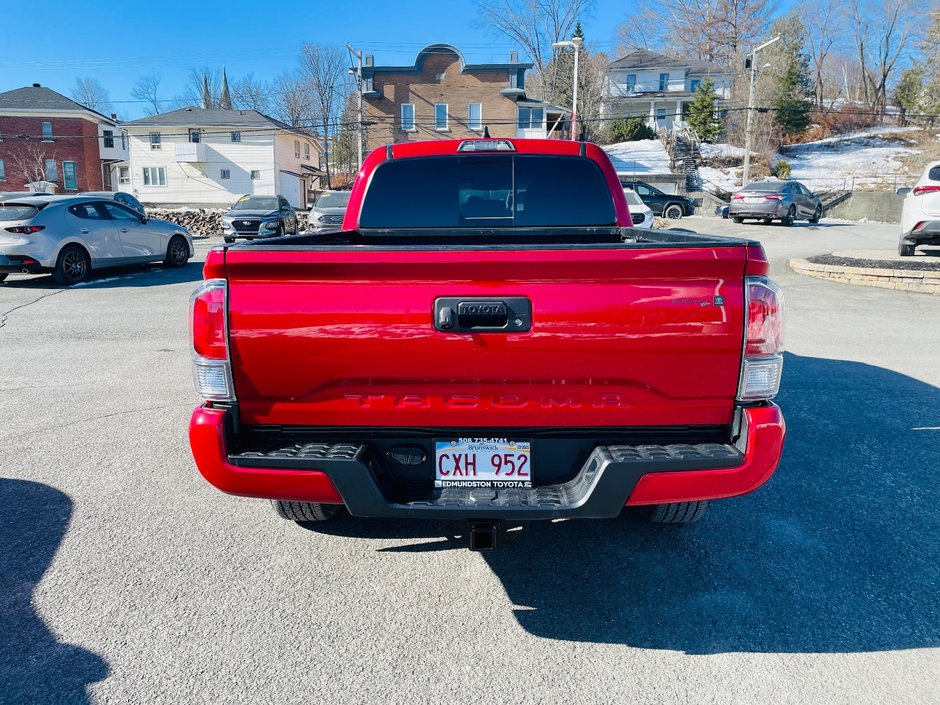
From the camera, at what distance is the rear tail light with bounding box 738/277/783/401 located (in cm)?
254

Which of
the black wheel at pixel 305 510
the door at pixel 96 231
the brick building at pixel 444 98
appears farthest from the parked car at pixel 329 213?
the brick building at pixel 444 98

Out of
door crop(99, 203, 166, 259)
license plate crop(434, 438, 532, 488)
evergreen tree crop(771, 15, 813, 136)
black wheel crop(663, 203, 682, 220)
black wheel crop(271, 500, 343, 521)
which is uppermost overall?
evergreen tree crop(771, 15, 813, 136)

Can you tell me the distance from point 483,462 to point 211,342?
3.63 feet

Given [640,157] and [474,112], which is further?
[640,157]

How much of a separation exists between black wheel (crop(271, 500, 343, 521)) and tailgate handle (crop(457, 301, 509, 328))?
56.3 inches

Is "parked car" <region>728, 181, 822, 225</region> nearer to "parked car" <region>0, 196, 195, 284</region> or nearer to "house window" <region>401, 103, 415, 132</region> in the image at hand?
"parked car" <region>0, 196, 195, 284</region>

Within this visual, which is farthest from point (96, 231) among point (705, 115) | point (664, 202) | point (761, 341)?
point (705, 115)

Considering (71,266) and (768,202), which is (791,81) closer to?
(768,202)

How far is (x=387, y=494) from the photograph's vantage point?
2.65 m

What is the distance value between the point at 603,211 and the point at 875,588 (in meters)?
2.48

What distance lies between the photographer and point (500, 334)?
2541 mm

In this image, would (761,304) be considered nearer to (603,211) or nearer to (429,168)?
(603,211)

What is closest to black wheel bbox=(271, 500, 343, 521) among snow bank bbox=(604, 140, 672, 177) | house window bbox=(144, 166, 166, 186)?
snow bank bbox=(604, 140, 672, 177)

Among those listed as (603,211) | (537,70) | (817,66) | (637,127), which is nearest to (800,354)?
(603,211)
